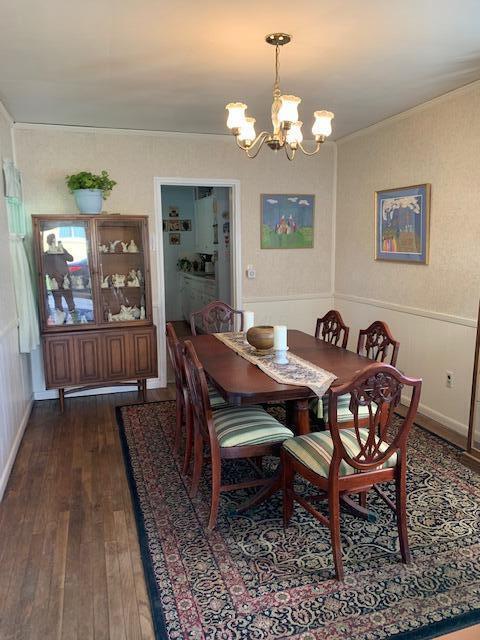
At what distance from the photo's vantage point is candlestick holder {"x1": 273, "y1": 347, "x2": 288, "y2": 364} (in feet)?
9.19

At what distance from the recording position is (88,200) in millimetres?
4090

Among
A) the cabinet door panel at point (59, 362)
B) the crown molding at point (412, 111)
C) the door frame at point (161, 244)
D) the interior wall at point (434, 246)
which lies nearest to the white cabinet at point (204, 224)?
the door frame at point (161, 244)

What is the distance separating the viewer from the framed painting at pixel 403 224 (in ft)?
12.4

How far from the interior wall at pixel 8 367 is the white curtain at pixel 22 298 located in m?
0.07

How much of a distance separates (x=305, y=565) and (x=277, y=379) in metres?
0.88

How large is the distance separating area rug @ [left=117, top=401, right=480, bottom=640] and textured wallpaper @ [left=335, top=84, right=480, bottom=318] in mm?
1432

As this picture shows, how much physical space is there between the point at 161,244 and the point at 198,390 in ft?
8.40

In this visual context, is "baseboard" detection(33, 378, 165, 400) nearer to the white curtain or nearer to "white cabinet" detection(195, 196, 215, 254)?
the white curtain

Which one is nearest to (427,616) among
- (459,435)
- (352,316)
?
(459,435)

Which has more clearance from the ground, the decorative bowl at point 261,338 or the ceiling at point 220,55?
the ceiling at point 220,55

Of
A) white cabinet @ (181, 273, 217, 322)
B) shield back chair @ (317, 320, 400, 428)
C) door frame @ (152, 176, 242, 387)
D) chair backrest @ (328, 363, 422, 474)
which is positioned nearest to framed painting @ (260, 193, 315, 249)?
door frame @ (152, 176, 242, 387)

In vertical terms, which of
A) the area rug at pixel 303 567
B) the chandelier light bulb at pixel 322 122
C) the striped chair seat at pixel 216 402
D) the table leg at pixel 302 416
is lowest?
the area rug at pixel 303 567

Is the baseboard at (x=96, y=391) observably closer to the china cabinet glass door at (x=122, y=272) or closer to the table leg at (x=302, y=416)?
the china cabinet glass door at (x=122, y=272)

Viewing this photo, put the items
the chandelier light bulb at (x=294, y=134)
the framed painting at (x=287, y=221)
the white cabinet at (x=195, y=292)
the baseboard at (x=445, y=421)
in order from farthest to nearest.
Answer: the white cabinet at (x=195, y=292) < the framed painting at (x=287, y=221) < the baseboard at (x=445, y=421) < the chandelier light bulb at (x=294, y=134)
